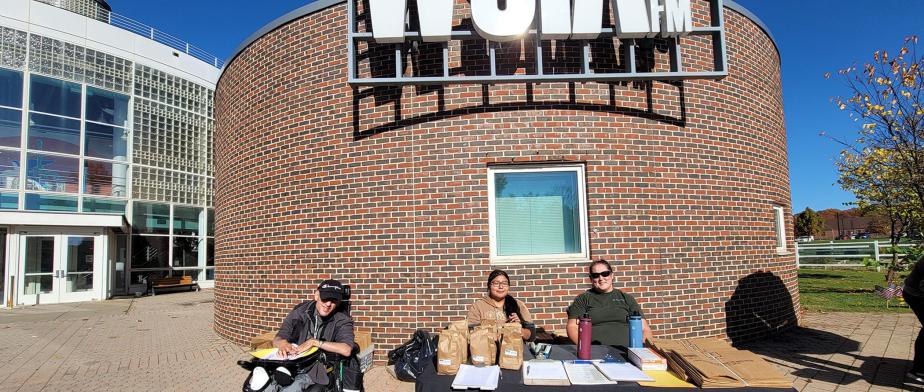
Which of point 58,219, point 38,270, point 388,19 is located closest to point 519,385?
point 388,19

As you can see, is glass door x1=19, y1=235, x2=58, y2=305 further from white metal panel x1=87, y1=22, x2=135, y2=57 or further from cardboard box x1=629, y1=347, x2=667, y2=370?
cardboard box x1=629, y1=347, x2=667, y2=370

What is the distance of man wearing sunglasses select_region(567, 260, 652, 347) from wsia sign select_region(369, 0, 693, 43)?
294 centimetres

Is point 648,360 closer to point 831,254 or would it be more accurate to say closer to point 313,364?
point 313,364

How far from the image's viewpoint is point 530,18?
19.4ft

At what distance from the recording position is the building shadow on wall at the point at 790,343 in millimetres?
5520

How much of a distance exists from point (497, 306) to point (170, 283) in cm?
1840

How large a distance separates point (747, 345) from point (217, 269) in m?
8.48

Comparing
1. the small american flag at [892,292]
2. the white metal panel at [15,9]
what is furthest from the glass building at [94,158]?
the small american flag at [892,292]

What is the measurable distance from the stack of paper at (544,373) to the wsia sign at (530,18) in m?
3.87

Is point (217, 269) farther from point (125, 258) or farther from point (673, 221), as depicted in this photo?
point (125, 258)

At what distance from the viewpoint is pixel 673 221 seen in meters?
6.43

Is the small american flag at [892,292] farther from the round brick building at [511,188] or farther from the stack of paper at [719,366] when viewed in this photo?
the stack of paper at [719,366]

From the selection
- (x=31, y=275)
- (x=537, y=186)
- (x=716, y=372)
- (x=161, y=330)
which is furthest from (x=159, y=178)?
(x=716, y=372)

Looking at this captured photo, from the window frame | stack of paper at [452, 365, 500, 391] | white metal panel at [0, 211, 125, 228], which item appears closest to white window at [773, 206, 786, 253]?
the window frame
